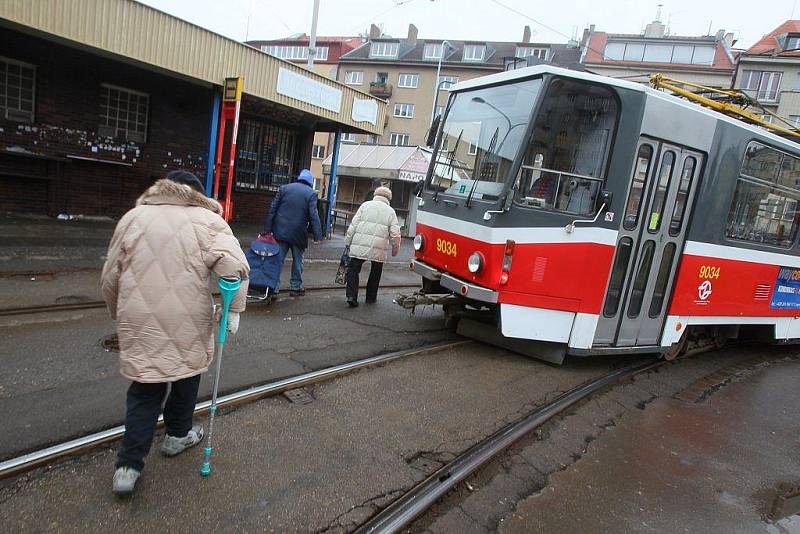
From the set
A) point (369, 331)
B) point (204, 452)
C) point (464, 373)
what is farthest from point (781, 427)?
point (204, 452)

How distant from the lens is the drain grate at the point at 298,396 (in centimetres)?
412

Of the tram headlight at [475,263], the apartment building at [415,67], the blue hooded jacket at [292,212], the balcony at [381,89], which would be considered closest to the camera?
the tram headlight at [475,263]

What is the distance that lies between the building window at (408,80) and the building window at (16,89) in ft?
116

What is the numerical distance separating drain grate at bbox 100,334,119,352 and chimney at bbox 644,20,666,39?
167 ft

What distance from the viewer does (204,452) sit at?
3.16m

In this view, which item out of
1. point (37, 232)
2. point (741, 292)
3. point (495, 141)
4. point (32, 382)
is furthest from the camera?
point (37, 232)

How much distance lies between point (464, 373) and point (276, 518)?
2.90 m

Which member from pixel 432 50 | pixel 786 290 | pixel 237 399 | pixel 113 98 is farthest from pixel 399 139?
pixel 237 399

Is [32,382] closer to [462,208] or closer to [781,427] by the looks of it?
[462,208]

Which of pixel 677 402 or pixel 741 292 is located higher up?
pixel 741 292

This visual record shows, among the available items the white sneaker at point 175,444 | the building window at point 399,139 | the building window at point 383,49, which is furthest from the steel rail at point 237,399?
the building window at point 383,49

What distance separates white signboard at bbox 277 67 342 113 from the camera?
12.2 meters

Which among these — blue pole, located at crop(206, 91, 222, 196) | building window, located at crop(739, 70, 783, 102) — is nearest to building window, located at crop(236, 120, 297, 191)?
blue pole, located at crop(206, 91, 222, 196)

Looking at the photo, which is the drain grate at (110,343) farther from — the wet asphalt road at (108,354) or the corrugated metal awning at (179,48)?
the corrugated metal awning at (179,48)
